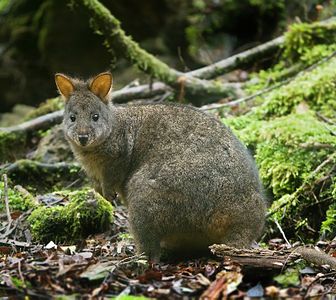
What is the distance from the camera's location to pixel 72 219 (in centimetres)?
751

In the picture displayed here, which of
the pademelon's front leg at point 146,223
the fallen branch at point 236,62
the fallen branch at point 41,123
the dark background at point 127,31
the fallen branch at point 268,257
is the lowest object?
the fallen branch at point 268,257

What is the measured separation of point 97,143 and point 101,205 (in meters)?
1.11

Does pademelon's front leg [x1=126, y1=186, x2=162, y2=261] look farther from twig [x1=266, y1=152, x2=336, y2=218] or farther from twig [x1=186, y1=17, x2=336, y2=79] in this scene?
twig [x1=186, y1=17, x2=336, y2=79]

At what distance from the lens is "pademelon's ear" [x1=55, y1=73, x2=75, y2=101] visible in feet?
22.8

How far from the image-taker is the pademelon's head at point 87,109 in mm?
6766

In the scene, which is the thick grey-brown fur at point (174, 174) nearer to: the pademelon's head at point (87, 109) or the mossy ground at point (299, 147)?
the pademelon's head at point (87, 109)

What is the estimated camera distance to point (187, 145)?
645 cm

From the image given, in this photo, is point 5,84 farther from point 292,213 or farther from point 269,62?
point 292,213

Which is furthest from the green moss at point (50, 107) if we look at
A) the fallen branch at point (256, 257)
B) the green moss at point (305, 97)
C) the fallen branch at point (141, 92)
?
the fallen branch at point (256, 257)

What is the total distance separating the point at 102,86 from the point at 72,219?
5.25ft

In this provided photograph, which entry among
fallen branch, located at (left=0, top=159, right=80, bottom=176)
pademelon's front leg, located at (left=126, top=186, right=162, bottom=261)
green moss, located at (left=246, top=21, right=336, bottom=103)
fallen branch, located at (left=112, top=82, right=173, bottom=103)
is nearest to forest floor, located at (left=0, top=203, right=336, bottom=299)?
pademelon's front leg, located at (left=126, top=186, right=162, bottom=261)

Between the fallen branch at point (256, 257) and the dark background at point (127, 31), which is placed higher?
the dark background at point (127, 31)

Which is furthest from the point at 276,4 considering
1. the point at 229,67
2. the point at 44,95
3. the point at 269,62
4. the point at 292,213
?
the point at 292,213

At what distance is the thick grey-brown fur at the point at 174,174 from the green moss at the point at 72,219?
69 centimetres
